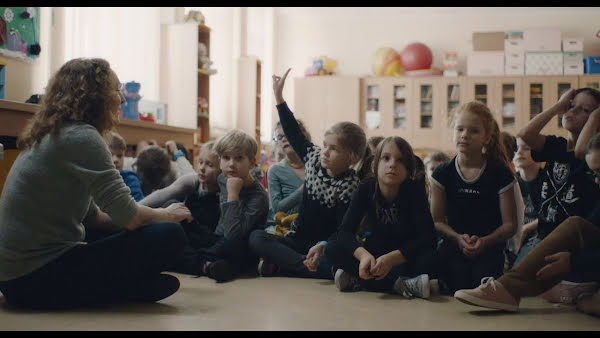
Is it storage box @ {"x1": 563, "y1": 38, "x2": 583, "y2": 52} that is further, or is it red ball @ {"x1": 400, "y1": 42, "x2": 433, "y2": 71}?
red ball @ {"x1": 400, "y1": 42, "x2": 433, "y2": 71}

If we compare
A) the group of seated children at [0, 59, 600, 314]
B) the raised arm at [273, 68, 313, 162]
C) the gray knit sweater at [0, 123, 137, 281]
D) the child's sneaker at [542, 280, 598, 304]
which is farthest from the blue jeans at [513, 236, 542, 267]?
the gray knit sweater at [0, 123, 137, 281]

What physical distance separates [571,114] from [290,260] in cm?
117

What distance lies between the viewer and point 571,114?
2000mm

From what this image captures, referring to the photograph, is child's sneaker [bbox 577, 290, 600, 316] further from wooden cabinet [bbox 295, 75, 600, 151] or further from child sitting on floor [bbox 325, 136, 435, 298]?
wooden cabinet [bbox 295, 75, 600, 151]

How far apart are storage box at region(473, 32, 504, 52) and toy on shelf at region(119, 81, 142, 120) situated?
4663 mm

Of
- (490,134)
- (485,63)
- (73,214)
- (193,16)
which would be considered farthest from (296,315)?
(485,63)

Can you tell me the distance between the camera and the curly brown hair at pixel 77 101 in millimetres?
1522

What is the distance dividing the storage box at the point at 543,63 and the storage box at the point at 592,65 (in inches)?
13.0

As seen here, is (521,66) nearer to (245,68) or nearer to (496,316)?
(245,68)

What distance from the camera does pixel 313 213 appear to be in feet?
7.50

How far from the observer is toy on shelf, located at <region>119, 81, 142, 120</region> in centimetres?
403

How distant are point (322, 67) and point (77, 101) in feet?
20.8

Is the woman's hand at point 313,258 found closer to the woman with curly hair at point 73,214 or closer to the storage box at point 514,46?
the woman with curly hair at point 73,214

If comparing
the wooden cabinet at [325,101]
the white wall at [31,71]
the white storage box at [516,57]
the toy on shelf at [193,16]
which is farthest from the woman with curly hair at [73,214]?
the white storage box at [516,57]
